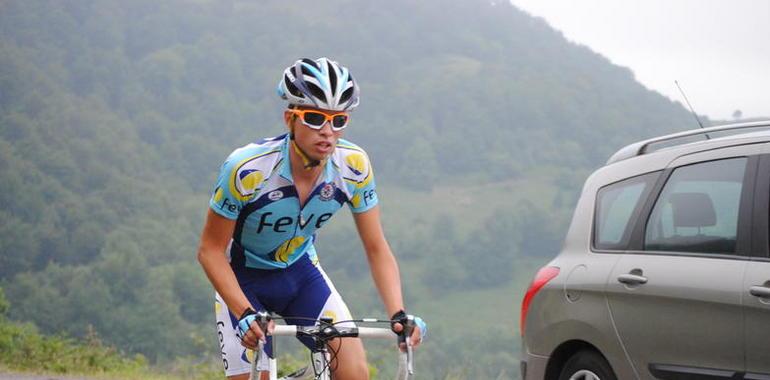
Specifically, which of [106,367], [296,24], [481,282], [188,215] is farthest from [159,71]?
[106,367]

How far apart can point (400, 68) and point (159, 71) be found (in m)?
45.9

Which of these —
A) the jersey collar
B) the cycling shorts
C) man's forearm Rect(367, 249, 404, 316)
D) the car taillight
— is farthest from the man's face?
the car taillight

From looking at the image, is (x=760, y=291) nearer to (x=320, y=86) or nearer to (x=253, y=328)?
(x=320, y=86)

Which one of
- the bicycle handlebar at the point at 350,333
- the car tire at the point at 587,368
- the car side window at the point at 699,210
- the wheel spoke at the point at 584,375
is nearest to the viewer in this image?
the bicycle handlebar at the point at 350,333

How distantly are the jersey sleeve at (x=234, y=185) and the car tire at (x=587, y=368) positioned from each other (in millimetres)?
2158

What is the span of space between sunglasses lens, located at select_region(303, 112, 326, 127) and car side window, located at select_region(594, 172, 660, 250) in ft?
7.03

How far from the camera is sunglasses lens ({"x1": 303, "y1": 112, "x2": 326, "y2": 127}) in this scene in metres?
4.65

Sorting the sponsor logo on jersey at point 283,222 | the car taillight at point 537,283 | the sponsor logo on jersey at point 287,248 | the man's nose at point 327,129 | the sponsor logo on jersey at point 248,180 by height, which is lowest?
the car taillight at point 537,283

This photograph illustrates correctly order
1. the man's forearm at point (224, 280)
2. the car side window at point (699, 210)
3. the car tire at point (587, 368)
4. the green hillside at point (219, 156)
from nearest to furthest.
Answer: the man's forearm at point (224, 280) → the car side window at point (699, 210) → the car tire at point (587, 368) → the green hillside at point (219, 156)

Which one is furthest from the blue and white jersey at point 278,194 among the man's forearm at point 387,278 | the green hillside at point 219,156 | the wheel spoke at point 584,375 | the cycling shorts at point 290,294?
the green hillside at point 219,156

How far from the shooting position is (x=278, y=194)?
16.3ft

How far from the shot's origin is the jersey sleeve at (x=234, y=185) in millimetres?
4852

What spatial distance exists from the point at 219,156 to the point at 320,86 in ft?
462

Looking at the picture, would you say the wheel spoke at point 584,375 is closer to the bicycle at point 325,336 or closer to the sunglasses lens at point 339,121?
the bicycle at point 325,336
